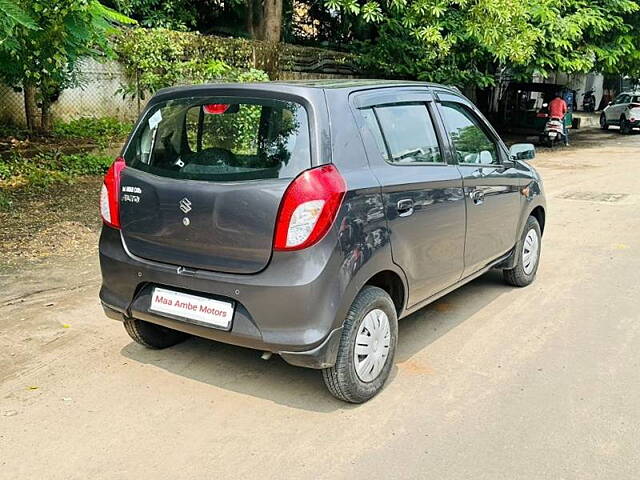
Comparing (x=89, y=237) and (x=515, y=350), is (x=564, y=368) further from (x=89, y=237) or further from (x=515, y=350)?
(x=89, y=237)

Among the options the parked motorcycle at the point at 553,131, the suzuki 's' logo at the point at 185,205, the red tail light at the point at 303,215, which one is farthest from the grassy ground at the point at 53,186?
the parked motorcycle at the point at 553,131

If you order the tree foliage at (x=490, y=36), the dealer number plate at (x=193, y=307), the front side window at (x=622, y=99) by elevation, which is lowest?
the dealer number plate at (x=193, y=307)

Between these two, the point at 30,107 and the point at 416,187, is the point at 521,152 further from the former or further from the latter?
the point at 30,107

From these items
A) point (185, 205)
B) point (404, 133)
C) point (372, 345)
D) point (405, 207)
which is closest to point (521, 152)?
point (404, 133)

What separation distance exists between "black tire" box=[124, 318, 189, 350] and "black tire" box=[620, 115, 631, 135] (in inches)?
948

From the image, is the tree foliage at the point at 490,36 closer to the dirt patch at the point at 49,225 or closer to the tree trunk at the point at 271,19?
the tree trunk at the point at 271,19

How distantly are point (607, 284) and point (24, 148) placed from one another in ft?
26.5

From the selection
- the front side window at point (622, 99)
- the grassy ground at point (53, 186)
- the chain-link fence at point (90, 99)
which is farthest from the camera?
the front side window at point (622, 99)

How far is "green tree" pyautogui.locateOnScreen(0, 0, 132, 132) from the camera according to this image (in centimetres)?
566

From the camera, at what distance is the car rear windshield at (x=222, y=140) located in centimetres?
329

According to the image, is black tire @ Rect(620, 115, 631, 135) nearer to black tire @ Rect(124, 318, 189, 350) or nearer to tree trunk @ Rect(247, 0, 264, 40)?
tree trunk @ Rect(247, 0, 264, 40)

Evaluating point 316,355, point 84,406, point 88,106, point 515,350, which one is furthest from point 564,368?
point 88,106

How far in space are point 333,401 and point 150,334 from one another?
134 cm

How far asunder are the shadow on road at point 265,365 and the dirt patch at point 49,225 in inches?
97.5
